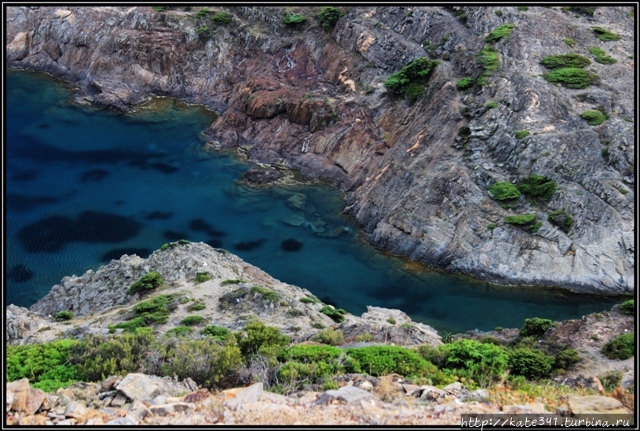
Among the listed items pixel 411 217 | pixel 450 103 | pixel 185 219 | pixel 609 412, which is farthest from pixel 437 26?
pixel 609 412

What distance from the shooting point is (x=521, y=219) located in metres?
58.6

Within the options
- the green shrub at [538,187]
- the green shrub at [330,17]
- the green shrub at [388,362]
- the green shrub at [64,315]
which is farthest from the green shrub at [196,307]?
the green shrub at [330,17]

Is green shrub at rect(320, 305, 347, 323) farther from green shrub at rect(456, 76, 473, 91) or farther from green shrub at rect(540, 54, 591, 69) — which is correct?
green shrub at rect(540, 54, 591, 69)

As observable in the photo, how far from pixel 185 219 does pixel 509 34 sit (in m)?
40.4

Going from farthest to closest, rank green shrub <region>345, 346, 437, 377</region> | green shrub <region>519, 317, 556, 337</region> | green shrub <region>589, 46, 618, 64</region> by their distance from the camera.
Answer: green shrub <region>589, 46, 618, 64</region> → green shrub <region>519, 317, 556, 337</region> → green shrub <region>345, 346, 437, 377</region>

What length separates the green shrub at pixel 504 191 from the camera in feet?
198

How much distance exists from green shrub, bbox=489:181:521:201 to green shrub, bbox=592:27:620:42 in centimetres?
2500

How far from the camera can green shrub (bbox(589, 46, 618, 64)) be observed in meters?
70.1

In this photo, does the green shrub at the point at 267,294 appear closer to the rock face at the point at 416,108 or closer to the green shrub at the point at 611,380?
the rock face at the point at 416,108

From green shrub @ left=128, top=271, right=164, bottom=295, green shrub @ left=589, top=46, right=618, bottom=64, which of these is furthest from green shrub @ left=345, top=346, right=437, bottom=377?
green shrub @ left=589, top=46, right=618, bottom=64

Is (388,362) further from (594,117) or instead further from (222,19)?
(222,19)

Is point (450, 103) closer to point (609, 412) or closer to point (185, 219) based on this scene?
point (185, 219)

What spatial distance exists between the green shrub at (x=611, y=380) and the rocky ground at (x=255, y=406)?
7451 mm

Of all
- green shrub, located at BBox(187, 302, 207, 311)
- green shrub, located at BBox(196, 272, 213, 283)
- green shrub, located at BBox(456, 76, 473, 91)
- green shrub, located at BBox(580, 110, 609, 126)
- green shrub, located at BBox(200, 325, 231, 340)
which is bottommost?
green shrub, located at BBox(196, 272, 213, 283)
